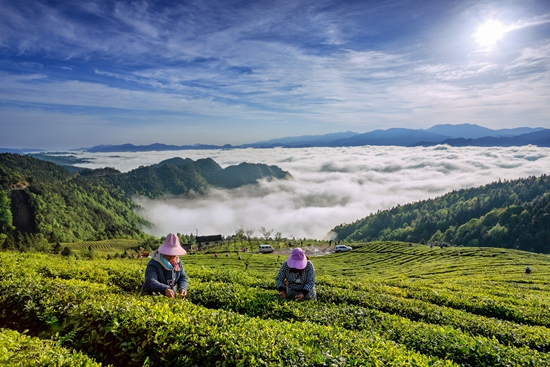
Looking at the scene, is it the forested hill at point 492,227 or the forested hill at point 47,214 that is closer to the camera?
the forested hill at point 492,227

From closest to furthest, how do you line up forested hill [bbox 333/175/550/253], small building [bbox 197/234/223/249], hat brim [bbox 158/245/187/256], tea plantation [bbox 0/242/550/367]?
1. tea plantation [bbox 0/242/550/367]
2. hat brim [bbox 158/245/187/256]
3. forested hill [bbox 333/175/550/253]
4. small building [bbox 197/234/223/249]

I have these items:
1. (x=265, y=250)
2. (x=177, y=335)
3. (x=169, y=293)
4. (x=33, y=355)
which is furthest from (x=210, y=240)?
(x=33, y=355)

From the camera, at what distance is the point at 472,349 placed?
7.79 meters

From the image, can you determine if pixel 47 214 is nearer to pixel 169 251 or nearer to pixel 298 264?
pixel 169 251

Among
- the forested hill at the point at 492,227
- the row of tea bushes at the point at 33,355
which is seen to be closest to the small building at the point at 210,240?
the forested hill at the point at 492,227

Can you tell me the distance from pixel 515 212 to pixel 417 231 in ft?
166

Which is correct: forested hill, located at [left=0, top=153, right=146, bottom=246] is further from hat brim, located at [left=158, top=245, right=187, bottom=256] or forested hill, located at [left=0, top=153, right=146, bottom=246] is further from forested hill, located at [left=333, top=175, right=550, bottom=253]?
forested hill, located at [left=333, top=175, right=550, bottom=253]

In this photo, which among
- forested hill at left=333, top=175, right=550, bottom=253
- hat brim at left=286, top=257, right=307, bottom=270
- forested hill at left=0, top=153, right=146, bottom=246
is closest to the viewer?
hat brim at left=286, top=257, right=307, bottom=270

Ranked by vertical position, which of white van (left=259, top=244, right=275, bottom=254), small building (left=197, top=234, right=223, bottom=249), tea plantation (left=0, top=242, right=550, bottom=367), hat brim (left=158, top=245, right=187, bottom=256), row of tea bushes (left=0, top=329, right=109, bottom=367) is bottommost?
small building (left=197, top=234, right=223, bottom=249)

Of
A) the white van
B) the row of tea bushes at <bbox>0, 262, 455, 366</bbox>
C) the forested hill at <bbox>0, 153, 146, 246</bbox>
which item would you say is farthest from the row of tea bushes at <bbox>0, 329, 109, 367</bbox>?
the forested hill at <bbox>0, 153, 146, 246</bbox>

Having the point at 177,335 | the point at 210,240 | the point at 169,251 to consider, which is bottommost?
the point at 210,240

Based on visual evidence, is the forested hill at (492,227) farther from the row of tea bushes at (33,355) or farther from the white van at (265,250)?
the row of tea bushes at (33,355)

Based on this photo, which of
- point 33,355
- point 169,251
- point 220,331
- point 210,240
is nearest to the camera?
point 33,355

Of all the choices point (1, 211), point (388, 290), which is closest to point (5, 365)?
point (388, 290)
